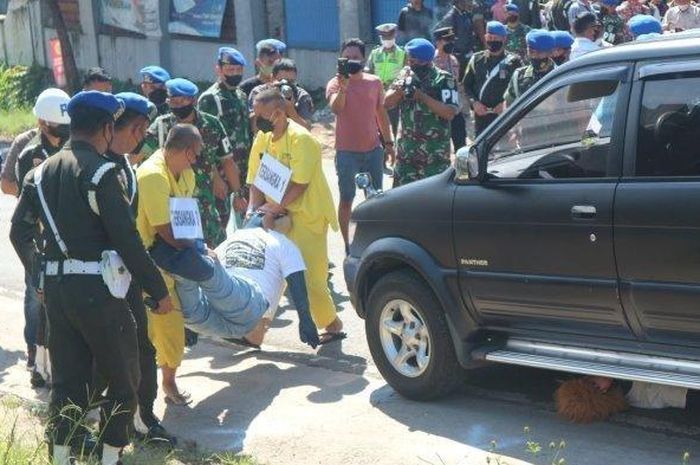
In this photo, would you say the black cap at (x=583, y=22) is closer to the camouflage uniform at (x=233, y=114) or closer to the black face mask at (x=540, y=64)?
the black face mask at (x=540, y=64)

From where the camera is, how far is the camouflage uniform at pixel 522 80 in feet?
34.3

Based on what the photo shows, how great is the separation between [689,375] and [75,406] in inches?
114

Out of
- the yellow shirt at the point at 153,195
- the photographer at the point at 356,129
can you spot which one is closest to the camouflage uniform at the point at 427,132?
the photographer at the point at 356,129

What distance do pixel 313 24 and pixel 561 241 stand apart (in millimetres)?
15995

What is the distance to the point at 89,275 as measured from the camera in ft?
20.0

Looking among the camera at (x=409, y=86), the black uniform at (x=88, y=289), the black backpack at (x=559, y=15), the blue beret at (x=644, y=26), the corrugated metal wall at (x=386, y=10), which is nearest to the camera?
the black uniform at (x=88, y=289)

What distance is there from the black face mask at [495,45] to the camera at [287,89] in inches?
79.4

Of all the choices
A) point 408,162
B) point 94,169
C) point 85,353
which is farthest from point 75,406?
point 408,162

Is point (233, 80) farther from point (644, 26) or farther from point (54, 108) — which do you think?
point (644, 26)

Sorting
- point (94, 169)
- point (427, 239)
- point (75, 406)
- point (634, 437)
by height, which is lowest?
point (634, 437)

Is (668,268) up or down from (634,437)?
up

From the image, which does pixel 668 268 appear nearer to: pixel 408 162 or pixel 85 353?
pixel 85 353

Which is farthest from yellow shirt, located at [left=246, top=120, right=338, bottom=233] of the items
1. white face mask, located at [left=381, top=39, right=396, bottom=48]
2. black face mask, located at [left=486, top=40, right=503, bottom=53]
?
white face mask, located at [left=381, top=39, right=396, bottom=48]

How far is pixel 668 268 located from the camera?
19.8 feet
